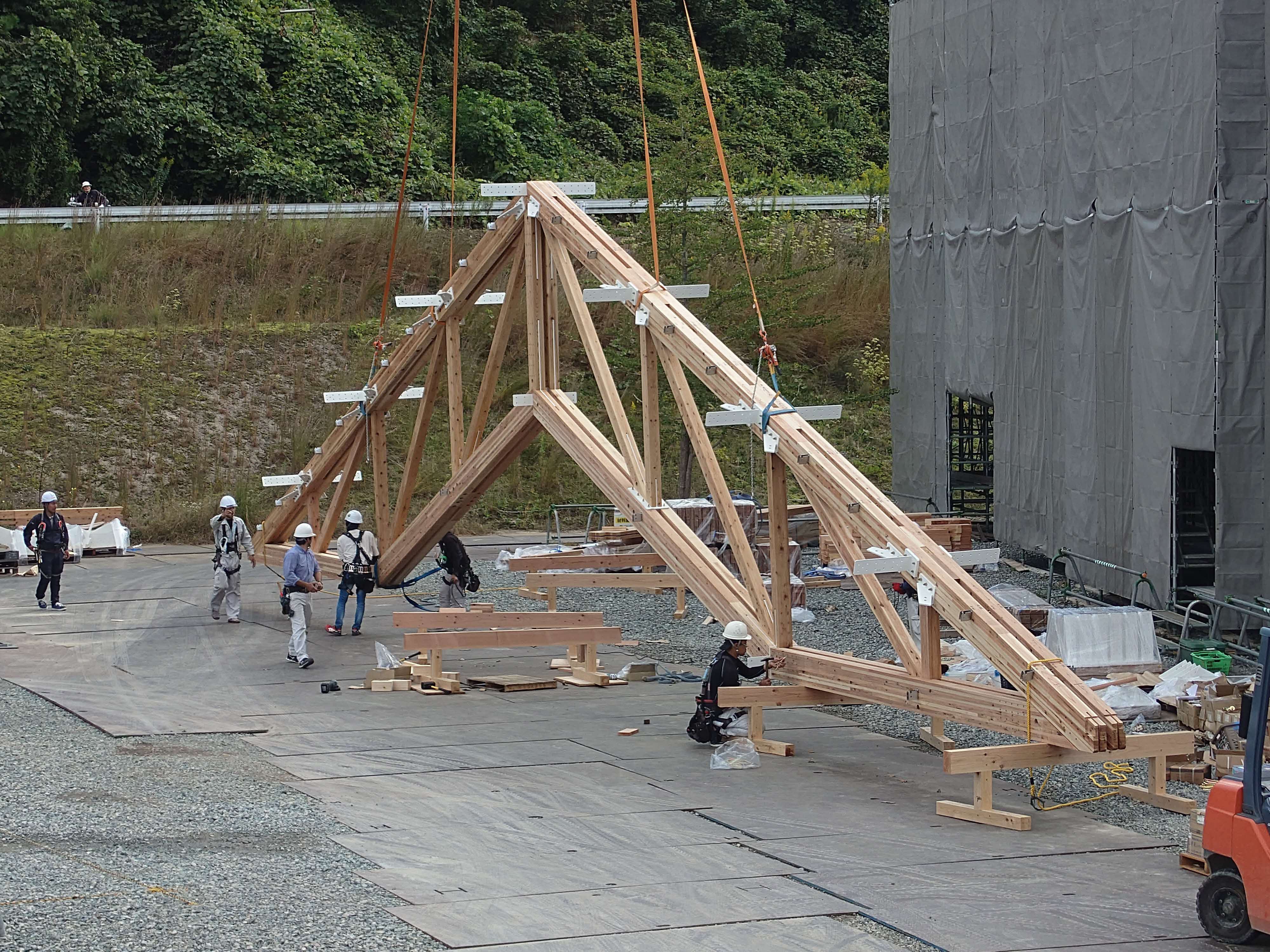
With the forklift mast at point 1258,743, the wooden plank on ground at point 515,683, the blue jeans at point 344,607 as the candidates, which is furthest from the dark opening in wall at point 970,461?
the forklift mast at point 1258,743

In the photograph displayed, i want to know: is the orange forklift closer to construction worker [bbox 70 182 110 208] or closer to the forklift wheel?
the forklift wheel

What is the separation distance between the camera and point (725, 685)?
48.5ft

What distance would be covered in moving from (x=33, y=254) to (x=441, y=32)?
19.9 m

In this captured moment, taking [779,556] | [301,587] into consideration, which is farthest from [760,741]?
[301,587]

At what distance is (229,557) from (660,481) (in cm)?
764

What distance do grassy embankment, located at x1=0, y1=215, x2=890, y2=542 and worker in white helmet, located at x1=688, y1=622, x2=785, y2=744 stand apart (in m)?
15.9

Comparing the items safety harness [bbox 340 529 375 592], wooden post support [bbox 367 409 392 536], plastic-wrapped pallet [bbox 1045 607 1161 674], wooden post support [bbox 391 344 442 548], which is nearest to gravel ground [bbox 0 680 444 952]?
safety harness [bbox 340 529 375 592]

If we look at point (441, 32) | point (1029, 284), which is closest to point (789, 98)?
point (441, 32)

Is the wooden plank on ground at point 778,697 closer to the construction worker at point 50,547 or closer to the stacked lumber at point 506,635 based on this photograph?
the stacked lumber at point 506,635

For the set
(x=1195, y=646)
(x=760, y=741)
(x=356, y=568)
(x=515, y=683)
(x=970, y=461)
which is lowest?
(x=760, y=741)

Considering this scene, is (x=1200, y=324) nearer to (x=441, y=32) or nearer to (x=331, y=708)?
(x=331, y=708)

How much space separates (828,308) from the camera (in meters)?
40.8

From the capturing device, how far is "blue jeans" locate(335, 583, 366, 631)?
21.6 m

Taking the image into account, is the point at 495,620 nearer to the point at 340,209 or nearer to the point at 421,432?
the point at 421,432
